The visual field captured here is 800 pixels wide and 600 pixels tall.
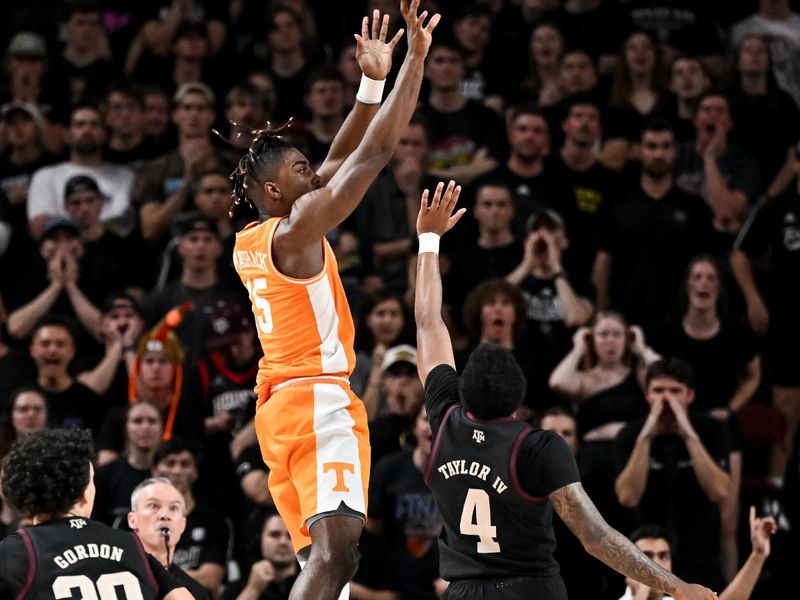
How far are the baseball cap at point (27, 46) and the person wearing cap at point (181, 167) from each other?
1.68m

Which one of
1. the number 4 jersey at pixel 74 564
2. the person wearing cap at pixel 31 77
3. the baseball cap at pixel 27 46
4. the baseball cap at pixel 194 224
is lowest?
the number 4 jersey at pixel 74 564

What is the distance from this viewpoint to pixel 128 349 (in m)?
12.0

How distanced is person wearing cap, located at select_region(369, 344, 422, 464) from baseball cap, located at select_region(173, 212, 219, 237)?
1.92 metres

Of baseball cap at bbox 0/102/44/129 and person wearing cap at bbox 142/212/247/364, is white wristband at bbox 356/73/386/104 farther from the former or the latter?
baseball cap at bbox 0/102/44/129

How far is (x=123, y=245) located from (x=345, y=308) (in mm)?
6104

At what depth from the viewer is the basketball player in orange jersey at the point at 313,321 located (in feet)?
23.0

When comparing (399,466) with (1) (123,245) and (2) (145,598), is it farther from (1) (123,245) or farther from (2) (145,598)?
(2) (145,598)

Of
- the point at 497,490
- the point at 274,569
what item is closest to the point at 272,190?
the point at 497,490

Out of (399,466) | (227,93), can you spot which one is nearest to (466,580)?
(399,466)

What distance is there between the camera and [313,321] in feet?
23.7

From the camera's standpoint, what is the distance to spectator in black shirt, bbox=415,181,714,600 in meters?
6.62

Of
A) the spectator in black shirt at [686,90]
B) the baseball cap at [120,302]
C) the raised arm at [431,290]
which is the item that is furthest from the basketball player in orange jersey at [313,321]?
the spectator in black shirt at [686,90]

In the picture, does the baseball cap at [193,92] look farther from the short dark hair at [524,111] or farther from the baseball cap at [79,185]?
the short dark hair at [524,111]

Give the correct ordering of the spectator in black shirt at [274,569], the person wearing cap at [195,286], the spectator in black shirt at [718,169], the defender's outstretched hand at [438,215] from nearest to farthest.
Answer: the defender's outstretched hand at [438,215], the spectator in black shirt at [274,569], the person wearing cap at [195,286], the spectator in black shirt at [718,169]
